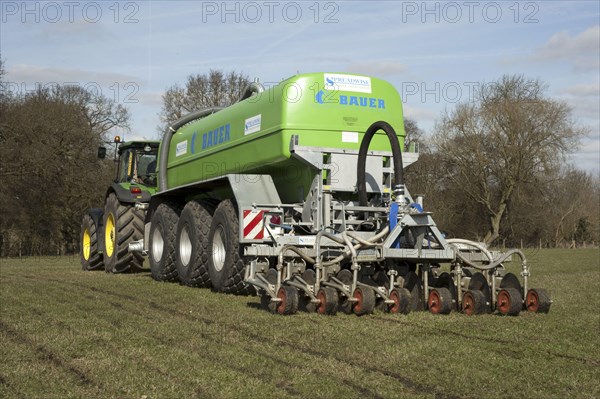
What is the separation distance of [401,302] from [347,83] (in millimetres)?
3895

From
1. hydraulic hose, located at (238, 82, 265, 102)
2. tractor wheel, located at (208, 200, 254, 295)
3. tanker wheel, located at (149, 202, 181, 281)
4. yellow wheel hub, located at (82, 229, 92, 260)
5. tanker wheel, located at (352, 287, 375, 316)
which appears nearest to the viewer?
tanker wheel, located at (352, 287, 375, 316)

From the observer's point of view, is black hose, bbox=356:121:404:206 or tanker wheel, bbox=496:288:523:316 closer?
tanker wheel, bbox=496:288:523:316

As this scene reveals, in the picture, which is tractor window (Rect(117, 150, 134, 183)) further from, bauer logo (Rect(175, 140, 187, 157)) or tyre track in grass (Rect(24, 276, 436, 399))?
tyre track in grass (Rect(24, 276, 436, 399))

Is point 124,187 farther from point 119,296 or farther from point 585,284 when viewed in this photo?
point 585,284

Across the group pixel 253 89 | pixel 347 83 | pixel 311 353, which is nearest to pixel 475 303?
pixel 311 353

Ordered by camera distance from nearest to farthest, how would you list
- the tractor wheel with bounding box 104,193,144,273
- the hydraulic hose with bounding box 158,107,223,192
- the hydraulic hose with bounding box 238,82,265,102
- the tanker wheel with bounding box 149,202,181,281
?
the hydraulic hose with bounding box 238,82,265,102, the tanker wheel with bounding box 149,202,181,281, the hydraulic hose with bounding box 158,107,223,192, the tractor wheel with bounding box 104,193,144,273

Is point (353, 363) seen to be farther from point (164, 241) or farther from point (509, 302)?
point (164, 241)

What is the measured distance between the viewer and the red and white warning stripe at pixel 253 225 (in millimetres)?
11398

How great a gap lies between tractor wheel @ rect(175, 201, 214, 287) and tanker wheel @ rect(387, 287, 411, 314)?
4.44 m

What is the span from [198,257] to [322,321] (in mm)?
4959

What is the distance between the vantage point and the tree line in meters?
35.7

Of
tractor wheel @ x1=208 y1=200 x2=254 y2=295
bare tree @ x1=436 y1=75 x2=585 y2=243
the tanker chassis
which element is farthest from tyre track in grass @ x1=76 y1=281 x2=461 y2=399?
bare tree @ x1=436 y1=75 x2=585 y2=243

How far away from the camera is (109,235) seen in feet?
61.7

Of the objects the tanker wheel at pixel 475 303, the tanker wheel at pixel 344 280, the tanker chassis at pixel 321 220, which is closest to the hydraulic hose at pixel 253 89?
the tanker chassis at pixel 321 220
